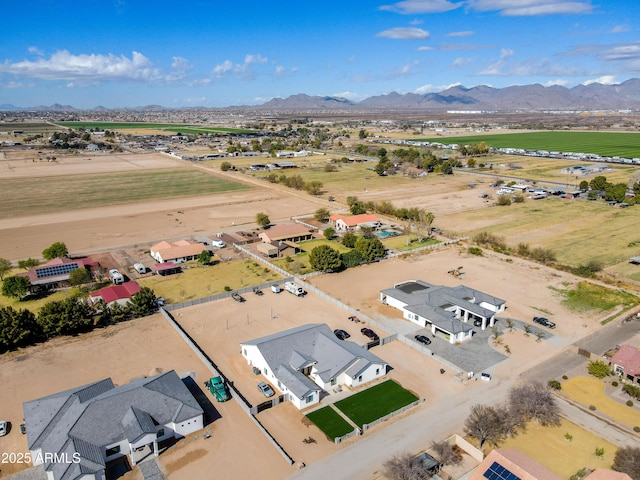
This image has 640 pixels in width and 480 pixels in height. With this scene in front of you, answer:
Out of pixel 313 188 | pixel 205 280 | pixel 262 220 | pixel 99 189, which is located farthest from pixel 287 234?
pixel 99 189

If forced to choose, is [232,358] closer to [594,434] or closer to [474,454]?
[474,454]

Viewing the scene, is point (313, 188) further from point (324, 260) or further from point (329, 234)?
point (324, 260)

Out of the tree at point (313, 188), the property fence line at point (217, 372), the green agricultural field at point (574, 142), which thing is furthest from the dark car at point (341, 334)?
the green agricultural field at point (574, 142)

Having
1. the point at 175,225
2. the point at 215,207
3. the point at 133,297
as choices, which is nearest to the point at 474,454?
the point at 133,297

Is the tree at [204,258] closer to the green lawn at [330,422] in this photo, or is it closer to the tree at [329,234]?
the tree at [329,234]

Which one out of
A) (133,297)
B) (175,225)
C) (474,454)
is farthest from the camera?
(175,225)

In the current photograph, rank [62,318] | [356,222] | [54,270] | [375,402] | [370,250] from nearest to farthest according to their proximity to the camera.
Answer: [375,402] → [62,318] → [54,270] → [370,250] → [356,222]
